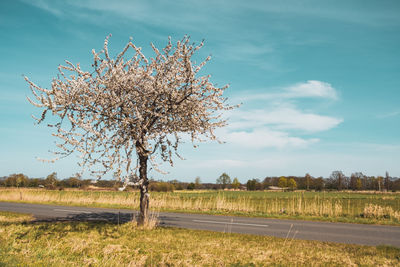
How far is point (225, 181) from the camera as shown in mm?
157125

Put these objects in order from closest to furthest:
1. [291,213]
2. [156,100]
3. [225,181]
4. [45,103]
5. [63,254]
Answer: [63,254], [45,103], [156,100], [291,213], [225,181]

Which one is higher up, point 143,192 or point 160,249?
point 143,192

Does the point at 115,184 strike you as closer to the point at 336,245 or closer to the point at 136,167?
the point at 136,167

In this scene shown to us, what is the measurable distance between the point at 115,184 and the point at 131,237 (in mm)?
1867

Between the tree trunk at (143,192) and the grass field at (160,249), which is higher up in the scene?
the tree trunk at (143,192)

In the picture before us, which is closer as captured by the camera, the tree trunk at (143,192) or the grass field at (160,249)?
the grass field at (160,249)

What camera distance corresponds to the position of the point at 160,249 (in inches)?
308

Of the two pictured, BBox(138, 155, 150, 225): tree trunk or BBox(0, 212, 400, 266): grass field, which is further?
BBox(138, 155, 150, 225): tree trunk

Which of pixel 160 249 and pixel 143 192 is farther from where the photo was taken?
pixel 143 192

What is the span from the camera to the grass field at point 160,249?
672 cm

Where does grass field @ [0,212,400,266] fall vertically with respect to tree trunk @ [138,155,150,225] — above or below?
below

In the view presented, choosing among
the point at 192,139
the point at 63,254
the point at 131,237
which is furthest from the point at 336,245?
the point at 63,254

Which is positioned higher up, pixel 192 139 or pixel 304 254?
pixel 192 139

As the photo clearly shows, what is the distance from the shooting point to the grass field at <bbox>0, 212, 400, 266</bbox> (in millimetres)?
6723
